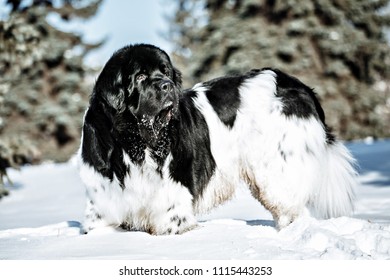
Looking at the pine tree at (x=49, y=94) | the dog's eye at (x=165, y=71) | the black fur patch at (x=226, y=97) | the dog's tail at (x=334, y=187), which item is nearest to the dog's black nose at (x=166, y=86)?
the dog's eye at (x=165, y=71)

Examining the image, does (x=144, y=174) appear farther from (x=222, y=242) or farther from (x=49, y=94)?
Answer: (x=49, y=94)

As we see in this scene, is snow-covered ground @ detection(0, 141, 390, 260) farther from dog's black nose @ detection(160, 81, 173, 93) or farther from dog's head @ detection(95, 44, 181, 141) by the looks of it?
dog's black nose @ detection(160, 81, 173, 93)

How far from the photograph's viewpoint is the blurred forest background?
17.5 m

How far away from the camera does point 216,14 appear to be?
736 inches

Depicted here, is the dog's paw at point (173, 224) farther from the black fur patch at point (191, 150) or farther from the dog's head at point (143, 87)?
the dog's head at point (143, 87)

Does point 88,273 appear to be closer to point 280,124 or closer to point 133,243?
point 133,243

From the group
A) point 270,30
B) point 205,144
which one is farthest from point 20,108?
point 205,144

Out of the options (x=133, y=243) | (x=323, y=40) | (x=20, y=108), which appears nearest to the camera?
(x=133, y=243)

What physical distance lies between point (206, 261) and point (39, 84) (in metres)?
17.3

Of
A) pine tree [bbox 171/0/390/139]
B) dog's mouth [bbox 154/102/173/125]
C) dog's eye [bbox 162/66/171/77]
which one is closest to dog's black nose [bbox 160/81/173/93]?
dog's mouth [bbox 154/102/173/125]

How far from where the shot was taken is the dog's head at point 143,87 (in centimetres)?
388

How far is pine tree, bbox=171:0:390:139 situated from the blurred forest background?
0.03 m

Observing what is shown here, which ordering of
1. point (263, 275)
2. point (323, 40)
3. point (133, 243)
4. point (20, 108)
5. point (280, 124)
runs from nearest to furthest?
point (263, 275), point (133, 243), point (280, 124), point (323, 40), point (20, 108)

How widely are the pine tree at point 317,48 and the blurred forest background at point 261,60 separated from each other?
1.3 inches
